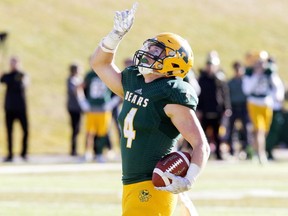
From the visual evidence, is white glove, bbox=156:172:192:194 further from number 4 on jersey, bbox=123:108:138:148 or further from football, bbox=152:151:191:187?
number 4 on jersey, bbox=123:108:138:148

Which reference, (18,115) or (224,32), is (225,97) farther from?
(224,32)

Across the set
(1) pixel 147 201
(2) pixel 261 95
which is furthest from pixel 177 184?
(2) pixel 261 95

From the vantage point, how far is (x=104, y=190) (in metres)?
11.8

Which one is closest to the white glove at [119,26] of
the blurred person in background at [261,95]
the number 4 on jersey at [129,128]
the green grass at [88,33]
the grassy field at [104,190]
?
the number 4 on jersey at [129,128]

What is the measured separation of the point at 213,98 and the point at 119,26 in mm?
11932

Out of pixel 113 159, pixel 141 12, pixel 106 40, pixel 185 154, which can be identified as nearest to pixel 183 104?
pixel 185 154

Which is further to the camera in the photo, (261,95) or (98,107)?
(98,107)

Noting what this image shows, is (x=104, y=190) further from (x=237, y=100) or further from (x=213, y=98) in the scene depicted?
(x=237, y=100)

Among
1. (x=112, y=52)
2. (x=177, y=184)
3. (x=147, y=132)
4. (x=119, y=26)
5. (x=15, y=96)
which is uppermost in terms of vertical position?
(x=119, y=26)

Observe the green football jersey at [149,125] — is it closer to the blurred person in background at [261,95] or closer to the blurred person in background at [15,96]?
the blurred person in background at [261,95]

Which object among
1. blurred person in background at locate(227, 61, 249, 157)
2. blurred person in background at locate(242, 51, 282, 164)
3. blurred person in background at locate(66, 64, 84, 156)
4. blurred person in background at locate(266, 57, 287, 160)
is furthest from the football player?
blurred person in background at locate(227, 61, 249, 157)

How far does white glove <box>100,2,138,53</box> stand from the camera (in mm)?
6051

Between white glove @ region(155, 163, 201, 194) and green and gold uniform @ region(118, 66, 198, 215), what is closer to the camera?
white glove @ region(155, 163, 201, 194)

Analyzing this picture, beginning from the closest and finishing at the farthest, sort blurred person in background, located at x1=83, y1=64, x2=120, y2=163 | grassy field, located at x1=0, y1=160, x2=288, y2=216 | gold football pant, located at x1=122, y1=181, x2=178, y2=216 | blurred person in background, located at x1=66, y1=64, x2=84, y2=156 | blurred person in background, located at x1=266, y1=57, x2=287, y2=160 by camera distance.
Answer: gold football pant, located at x1=122, y1=181, x2=178, y2=216 < grassy field, located at x1=0, y1=160, x2=288, y2=216 < blurred person in background, located at x1=266, y1=57, x2=287, y2=160 < blurred person in background, located at x1=83, y1=64, x2=120, y2=163 < blurred person in background, located at x1=66, y1=64, x2=84, y2=156
